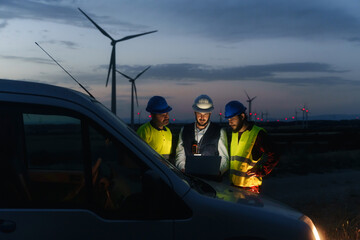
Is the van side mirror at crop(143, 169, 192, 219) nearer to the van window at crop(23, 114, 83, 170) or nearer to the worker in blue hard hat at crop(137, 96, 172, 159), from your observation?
the van window at crop(23, 114, 83, 170)

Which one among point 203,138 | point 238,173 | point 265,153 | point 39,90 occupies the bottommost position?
point 238,173

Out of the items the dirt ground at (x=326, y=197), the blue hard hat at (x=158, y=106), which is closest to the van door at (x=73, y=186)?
the blue hard hat at (x=158, y=106)

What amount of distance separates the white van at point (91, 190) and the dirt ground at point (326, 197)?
4.02 meters

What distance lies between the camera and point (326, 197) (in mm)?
11961

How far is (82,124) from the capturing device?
2.72 m

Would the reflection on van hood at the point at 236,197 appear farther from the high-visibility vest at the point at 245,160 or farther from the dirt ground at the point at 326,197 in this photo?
the dirt ground at the point at 326,197

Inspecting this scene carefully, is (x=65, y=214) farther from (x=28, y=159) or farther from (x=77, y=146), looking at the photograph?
(x=28, y=159)

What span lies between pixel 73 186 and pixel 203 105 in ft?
10.5

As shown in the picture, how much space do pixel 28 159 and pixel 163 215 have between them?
104 centimetres

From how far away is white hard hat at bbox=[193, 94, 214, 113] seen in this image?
5914 millimetres

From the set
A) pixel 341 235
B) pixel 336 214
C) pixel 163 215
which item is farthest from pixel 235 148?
pixel 336 214

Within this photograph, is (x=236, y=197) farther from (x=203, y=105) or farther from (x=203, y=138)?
(x=203, y=105)

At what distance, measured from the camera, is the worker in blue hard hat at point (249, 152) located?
17.7ft

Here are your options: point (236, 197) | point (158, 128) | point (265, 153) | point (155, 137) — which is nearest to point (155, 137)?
point (155, 137)
